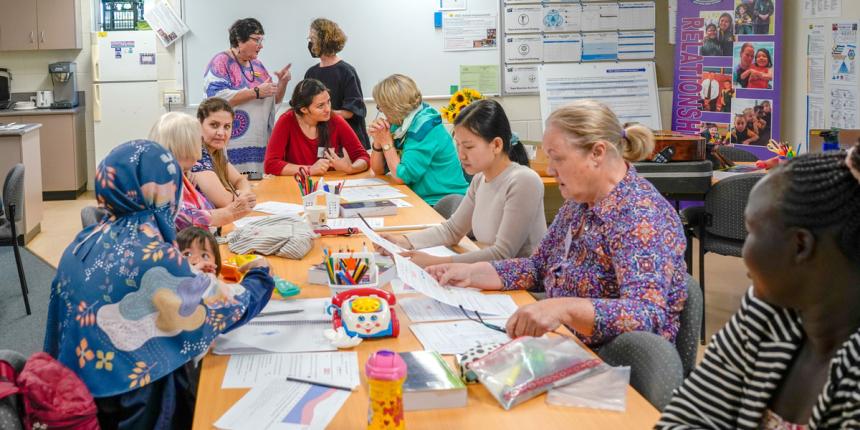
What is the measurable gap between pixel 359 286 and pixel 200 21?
5.14 metres

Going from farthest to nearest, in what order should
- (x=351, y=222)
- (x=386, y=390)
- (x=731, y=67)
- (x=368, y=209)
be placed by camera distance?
1. (x=731, y=67)
2. (x=368, y=209)
3. (x=351, y=222)
4. (x=386, y=390)

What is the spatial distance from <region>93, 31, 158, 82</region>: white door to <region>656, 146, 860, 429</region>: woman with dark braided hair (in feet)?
22.4

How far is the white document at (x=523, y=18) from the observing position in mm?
7102

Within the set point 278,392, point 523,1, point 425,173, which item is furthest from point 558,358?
point 523,1

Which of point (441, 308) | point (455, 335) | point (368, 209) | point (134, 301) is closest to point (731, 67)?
point (368, 209)

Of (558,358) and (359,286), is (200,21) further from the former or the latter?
(558,358)

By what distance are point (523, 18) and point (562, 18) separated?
0.32 m

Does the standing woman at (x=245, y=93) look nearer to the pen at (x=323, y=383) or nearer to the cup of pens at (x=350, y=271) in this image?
the cup of pens at (x=350, y=271)

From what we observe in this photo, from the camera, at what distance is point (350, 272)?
240 cm

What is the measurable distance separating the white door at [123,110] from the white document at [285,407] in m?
6.28

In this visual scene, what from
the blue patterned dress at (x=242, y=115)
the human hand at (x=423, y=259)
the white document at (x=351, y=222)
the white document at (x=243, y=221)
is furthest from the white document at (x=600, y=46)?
the human hand at (x=423, y=259)

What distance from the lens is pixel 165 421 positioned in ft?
6.23

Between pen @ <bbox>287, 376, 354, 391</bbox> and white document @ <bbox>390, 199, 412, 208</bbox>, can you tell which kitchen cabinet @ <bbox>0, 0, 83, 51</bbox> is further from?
pen @ <bbox>287, 376, 354, 391</bbox>

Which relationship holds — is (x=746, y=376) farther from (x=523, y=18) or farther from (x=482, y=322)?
(x=523, y=18)
